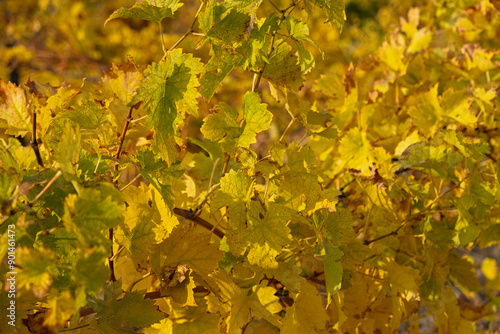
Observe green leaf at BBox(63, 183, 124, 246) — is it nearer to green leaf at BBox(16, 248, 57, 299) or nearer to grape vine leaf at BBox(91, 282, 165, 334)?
green leaf at BBox(16, 248, 57, 299)

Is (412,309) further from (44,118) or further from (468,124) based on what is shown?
(44,118)

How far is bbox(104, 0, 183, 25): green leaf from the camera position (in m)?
0.65

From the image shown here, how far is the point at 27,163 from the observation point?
2.39 feet

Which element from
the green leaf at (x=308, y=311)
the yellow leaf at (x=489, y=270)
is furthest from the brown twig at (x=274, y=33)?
the yellow leaf at (x=489, y=270)

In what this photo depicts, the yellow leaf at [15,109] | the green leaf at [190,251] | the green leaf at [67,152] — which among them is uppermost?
the green leaf at [67,152]

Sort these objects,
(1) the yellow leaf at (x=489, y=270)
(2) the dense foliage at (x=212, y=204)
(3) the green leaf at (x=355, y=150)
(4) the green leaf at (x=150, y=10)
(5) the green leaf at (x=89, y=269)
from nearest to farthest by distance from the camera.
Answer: (5) the green leaf at (x=89, y=269), (2) the dense foliage at (x=212, y=204), (4) the green leaf at (x=150, y=10), (3) the green leaf at (x=355, y=150), (1) the yellow leaf at (x=489, y=270)

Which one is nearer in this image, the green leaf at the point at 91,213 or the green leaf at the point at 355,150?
the green leaf at the point at 91,213

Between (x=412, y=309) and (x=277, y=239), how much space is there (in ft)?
1.61

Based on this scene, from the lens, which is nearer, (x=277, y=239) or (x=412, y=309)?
(x=277, y=239)

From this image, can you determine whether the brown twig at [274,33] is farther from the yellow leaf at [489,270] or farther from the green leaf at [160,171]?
the yellow leaf at [489,270]

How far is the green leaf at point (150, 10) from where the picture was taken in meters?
0.65

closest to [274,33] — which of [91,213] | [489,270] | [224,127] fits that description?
[224,127]

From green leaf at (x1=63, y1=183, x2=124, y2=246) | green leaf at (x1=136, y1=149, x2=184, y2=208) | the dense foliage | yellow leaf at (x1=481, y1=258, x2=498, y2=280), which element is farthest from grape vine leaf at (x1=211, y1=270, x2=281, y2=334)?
yellow leaf at (x1=481, y1=258, x2=498, y2=280)

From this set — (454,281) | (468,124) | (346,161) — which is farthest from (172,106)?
(454,281)
